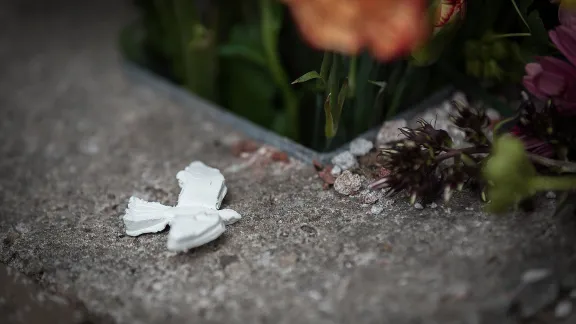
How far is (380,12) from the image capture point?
0.56 m

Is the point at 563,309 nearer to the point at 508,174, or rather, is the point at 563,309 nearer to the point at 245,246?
the point at 508,174

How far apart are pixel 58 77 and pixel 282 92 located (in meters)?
0.44

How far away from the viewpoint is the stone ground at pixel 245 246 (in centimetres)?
59

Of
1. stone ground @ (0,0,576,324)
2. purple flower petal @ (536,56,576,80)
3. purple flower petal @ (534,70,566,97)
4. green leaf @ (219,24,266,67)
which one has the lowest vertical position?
stone ground @ (0,0,576,324)

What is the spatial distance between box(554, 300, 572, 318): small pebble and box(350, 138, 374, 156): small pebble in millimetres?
294

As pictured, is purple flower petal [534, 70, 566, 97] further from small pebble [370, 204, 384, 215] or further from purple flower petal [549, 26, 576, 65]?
small pebble [370, 204, 384, 215]

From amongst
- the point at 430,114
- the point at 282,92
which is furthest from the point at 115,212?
the point at 430,114

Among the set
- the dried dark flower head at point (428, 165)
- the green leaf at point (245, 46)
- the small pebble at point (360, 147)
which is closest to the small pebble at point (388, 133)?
the small pebble at point (360, 147)

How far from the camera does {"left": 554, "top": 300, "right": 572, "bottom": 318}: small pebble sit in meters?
0.60

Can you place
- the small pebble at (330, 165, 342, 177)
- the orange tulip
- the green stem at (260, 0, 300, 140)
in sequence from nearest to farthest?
the orange tulip → the small pebble at (330, 165, 342, 177) → the green stem at (260, 0, 300, 140)

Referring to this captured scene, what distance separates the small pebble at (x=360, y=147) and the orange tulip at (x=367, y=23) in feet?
0.79

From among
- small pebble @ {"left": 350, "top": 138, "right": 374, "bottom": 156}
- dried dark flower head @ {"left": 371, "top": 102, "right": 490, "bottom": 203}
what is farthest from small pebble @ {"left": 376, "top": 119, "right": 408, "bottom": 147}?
dried dark flower head @ {"left": 371, "top": 102, "right": 490, "bottom": 203}

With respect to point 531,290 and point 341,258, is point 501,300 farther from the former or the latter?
point 341,258

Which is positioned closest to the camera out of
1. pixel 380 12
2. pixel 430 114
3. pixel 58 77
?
pixel 380 12
